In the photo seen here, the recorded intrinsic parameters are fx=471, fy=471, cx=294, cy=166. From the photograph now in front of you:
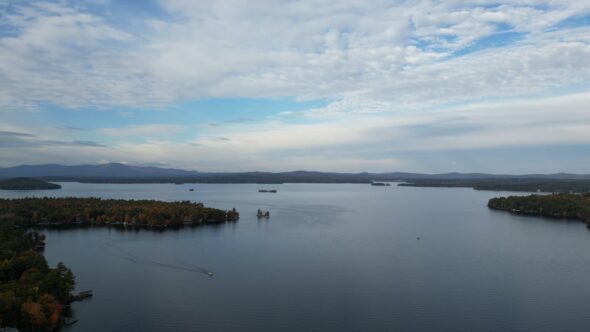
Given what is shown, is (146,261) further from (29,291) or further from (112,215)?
(112,215)

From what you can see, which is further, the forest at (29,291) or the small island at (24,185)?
the small island at (24,185)

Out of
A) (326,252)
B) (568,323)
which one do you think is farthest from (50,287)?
(568,323)

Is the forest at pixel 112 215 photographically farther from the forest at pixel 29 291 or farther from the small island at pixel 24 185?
the small island at pixel 24 185

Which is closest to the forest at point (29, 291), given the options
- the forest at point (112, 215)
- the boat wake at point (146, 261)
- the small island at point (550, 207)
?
the boat wake at point (146, 261)

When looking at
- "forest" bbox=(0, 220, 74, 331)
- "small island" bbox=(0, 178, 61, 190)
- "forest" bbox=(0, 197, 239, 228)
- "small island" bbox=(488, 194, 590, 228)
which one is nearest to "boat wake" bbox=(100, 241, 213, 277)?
"forest" bbox=(0, 220, 74, 331)

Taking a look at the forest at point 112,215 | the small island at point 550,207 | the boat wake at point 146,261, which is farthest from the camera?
the small island at point 550,207

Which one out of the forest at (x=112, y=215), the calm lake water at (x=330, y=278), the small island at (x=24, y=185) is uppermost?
the small island at (x=24, y=185)

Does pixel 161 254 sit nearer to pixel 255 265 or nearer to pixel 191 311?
pixel 255 265
